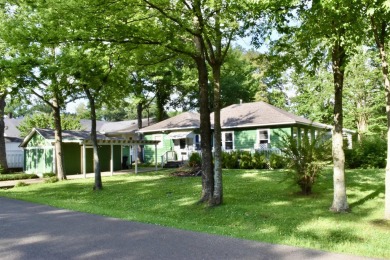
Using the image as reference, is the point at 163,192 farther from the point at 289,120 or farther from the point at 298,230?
the point at 289,120

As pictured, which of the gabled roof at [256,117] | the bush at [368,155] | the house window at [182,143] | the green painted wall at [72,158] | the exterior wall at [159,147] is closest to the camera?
the bush at [368,155]

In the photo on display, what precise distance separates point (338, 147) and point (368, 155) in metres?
13.0

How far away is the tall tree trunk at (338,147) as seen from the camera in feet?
31.1

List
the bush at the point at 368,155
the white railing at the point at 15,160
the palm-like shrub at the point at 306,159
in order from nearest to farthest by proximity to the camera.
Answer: the palm-like shrub at the point at 306,159 → the bush at the point at 368,155 → the white railing at the point at 15,160

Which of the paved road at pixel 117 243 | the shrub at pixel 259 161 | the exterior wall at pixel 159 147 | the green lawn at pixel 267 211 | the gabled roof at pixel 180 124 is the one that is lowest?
the green lawn at pixel 267 211

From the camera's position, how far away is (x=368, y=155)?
21.1m

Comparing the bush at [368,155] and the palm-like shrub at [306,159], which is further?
the bush at [368,155]

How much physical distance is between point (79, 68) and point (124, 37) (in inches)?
144

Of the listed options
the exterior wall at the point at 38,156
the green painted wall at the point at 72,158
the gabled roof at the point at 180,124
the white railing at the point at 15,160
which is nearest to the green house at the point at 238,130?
the gabled roof at the point at 180,124

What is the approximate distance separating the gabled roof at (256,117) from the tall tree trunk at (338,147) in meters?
14.8

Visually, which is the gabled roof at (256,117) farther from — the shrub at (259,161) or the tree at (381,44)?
the tree at (381,44)

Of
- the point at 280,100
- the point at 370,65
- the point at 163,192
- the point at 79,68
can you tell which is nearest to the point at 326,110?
the point at 370,65

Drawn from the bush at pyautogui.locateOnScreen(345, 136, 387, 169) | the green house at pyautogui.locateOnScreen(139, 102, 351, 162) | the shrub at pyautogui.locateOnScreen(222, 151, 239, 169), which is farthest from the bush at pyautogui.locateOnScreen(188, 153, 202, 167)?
the bush at pyautogui.locateOnScreen(345, 136, 387, 169)

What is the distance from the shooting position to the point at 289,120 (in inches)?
970
